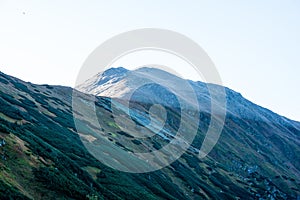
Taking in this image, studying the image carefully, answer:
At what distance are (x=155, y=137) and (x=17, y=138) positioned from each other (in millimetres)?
66295

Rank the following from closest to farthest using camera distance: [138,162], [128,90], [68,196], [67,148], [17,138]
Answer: [68,196] → [17,138] → [67,148] → [138,162] → [128,90]

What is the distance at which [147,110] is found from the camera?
6097 inches

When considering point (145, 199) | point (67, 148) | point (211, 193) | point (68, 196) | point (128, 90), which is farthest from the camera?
point (128, 90)

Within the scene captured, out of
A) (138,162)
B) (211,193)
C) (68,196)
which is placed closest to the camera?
(68,196)

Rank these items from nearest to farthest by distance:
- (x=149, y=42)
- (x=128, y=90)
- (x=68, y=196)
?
(x=68, y=196) → (x=149, y=42) → (x=128, y=90)

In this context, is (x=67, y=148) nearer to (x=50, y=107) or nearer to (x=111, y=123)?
(x=50, y=107)

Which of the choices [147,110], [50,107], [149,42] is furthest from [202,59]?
[147,110]

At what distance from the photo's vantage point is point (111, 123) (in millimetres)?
95438

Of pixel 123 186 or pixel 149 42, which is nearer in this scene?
pixel 123 186

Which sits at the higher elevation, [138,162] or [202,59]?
[202,59]

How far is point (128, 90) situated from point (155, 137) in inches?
3855

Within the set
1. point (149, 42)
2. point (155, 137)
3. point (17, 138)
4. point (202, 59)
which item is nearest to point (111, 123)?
point (155, 137)

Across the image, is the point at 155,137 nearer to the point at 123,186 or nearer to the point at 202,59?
the point at 202,59

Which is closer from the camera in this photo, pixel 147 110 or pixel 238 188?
pixel 238 188
